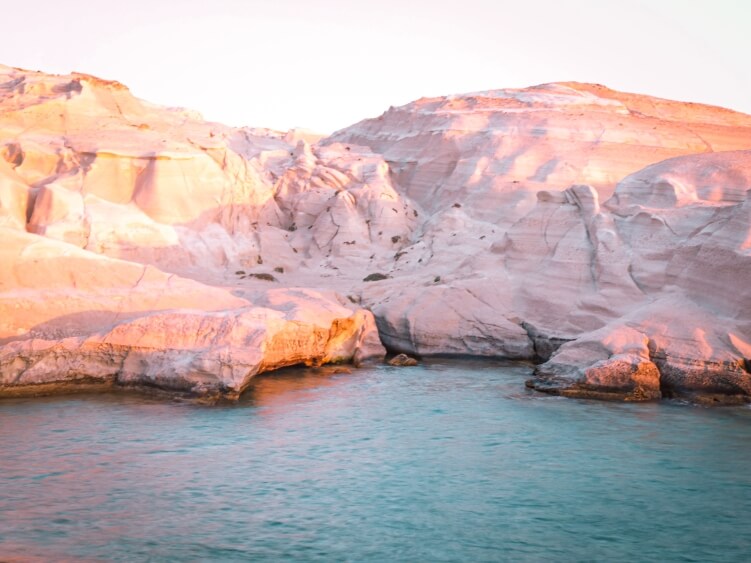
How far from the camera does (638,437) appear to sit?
55.3 ft

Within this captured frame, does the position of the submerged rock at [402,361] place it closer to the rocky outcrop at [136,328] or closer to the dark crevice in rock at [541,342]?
the rocky outcrop at [136,328]

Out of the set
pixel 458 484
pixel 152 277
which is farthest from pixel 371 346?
pixel 458 484

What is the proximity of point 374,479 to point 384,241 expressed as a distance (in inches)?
859

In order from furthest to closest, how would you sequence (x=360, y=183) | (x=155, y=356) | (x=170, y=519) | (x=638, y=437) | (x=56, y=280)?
(x=360, y=183) → (x=56, y=280) → (x=155, y=356) → (x=638, y=437) → (x=170, y=519)

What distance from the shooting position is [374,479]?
47.6 ft

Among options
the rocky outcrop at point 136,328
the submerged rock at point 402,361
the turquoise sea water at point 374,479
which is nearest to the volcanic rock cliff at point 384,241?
the rocky outcrop at point 136,328

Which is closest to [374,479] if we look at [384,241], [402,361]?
[402,361]

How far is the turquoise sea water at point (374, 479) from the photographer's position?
11.8 meters

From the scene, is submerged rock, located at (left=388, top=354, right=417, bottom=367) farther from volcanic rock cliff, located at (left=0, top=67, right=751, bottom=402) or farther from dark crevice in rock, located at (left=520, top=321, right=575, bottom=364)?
dark crevice in rock, located at (left=520, top=321, right=575, bottom=364)

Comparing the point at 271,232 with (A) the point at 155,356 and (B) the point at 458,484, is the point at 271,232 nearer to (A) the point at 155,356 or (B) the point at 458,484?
(A) the point at 155,356

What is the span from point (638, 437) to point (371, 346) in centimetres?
980

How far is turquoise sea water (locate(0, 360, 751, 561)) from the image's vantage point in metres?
11.8

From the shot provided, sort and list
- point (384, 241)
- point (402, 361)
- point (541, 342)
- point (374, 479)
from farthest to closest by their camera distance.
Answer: point (384, 241) → point (541, 342) → point (402, 361) → point (374, 479)

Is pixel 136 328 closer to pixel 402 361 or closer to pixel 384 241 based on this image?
pixel 402 361
